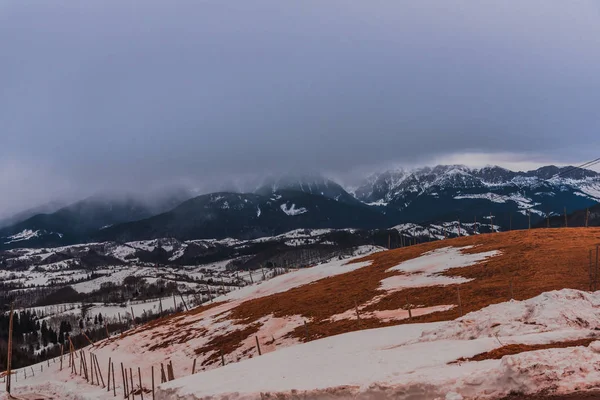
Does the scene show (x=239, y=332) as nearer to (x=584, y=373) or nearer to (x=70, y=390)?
(x=70, y=390)

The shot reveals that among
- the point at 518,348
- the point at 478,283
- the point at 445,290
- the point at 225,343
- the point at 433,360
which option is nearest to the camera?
the point at 518,348

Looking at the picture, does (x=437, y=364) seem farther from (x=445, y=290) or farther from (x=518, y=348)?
(x=445, y=290)

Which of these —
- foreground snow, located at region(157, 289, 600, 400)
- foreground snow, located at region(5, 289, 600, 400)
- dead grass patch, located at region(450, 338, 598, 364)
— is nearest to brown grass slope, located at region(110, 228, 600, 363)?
foreground snow, located at region(157, 289, 600, 400)

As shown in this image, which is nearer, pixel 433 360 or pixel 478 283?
pixel 433 360

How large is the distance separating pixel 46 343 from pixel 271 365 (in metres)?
212

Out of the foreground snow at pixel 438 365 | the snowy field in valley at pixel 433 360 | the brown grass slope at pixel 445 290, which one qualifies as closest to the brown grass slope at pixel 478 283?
the brown grass slope at pixel 445 290

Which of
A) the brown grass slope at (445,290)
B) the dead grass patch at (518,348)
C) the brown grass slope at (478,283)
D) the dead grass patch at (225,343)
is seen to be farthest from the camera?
the dead grass patch at (225,343)

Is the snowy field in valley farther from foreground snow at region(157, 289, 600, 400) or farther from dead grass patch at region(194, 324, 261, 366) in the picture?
dead grass patch at region(194, 324, 261, 366)

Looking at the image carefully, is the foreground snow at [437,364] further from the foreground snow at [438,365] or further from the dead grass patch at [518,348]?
the dead grass patch at [518,348]

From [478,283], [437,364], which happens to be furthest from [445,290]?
[437,364]

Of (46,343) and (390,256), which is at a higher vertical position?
(390,256)

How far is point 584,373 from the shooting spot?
12.5 m

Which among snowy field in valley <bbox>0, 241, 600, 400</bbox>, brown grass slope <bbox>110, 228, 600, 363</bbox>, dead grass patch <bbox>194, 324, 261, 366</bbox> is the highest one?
snowy field in valley <bbox>0, 241, 600, 400</bbox>

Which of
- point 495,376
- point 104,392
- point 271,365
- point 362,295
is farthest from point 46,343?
point 495,376
